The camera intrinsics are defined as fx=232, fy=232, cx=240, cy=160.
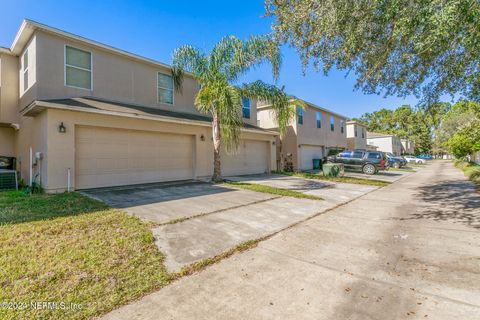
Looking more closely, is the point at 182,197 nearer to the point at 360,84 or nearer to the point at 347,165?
the point at 360,84

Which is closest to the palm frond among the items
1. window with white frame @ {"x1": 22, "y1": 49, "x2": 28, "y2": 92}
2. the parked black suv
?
window with white frame @ {"x1": 22, "y1": 49, "x2": 28, "y2": 92}

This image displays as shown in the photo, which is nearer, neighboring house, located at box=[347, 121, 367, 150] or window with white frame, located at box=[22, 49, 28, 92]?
window with white frame, located at box=[22, 49, 28, 92]

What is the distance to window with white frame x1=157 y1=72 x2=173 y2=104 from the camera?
1176cm

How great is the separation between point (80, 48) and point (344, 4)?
31.8ft

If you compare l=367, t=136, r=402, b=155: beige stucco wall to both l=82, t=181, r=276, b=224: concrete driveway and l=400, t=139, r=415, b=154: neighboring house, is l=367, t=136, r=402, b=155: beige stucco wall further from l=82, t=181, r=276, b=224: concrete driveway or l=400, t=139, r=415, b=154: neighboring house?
l=82, t=181, r=276, b=224: concrete driveway

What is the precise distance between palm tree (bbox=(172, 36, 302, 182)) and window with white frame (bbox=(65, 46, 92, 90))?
3.44m

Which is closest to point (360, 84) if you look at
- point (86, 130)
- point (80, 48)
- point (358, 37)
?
point (358, 37)

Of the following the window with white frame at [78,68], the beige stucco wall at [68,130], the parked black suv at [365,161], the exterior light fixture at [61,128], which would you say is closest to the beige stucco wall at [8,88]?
the window with white frame at [78,68]

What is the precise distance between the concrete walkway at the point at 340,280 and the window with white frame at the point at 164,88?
977 cm

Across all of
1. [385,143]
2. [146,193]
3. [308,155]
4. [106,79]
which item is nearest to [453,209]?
[146,193]

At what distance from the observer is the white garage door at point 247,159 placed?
1328 cm

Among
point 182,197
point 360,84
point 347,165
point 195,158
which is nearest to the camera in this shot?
point 182,197

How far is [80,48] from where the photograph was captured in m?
9.30

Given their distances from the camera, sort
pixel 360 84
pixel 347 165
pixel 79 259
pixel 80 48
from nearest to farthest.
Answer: pixel 79 259
pixel 360 84
pixel 80 48
pixel 347 165
